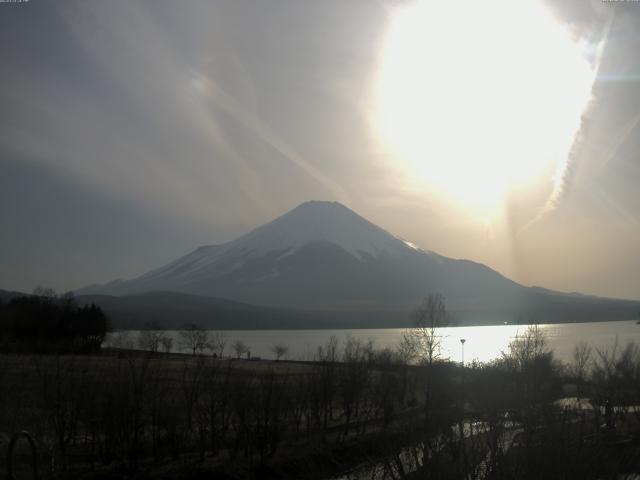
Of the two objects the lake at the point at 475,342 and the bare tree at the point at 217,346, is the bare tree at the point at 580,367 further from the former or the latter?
the bare tree at the point at 217,346

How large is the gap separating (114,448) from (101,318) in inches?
2217

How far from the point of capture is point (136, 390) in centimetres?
2067

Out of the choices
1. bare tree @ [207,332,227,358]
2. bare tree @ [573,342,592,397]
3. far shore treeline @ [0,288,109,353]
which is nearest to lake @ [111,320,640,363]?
bare tree @ [207,332,227,358]

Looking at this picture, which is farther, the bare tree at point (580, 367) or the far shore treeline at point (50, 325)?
the far shore treeline at point (50, 325)

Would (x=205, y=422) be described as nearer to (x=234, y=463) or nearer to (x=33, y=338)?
(x=234, y=463)

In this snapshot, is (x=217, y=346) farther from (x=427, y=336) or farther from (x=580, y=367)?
(x=580, y=367)

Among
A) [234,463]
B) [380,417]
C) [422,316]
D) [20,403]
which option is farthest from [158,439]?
[422,316]

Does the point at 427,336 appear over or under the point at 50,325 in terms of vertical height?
under

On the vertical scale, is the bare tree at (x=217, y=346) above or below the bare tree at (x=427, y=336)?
below

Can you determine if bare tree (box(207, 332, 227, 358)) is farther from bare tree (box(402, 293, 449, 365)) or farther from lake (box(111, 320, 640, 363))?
bare tree (box(402, 293, 449, 365))

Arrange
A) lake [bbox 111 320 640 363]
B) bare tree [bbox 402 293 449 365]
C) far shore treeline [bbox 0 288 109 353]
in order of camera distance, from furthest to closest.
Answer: lake [bbox 111 320 640 363]
far shore treeline [bbox 0 288 109 353]
bare tree [bbox 402 293 449 365]

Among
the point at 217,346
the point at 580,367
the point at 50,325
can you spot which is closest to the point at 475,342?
the point at 217,346

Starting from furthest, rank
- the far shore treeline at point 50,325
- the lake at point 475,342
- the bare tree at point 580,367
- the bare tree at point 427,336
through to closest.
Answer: the lake at point 475,342 → the far shore treeline at point 50,325 → the bare tree at point 427,336 → the bare tree at point 580,367

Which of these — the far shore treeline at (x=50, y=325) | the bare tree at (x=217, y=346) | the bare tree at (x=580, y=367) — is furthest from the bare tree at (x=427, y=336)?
the far shore treeline at (x=50, y=325)
